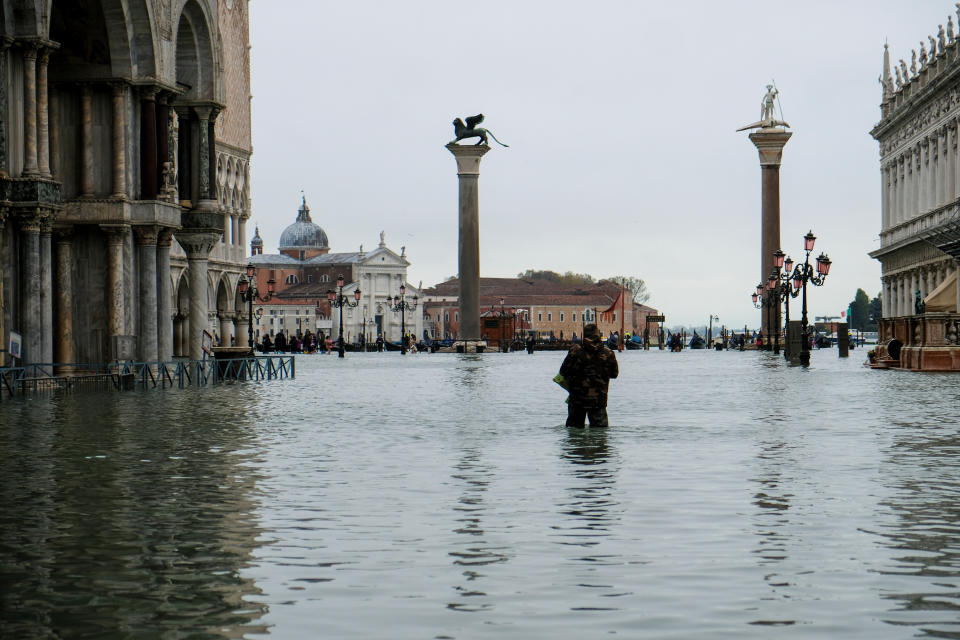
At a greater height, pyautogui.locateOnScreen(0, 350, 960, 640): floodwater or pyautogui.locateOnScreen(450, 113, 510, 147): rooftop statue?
pyautogui.locateOnScreen(450, 113, 510, 147): rooftop statue

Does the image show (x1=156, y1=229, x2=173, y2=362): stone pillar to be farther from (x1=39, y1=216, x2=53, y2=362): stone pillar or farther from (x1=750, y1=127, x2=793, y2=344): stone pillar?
(x1=750, y1=127, x2=793, y2=344): stone pillar

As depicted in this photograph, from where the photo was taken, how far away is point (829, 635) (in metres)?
6.71

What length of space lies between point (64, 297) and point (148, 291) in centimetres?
235

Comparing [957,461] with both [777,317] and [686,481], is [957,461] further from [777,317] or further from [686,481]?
[777,317]

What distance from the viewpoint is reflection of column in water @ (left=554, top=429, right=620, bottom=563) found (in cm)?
1001

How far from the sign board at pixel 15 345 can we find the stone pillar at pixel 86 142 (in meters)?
5.07

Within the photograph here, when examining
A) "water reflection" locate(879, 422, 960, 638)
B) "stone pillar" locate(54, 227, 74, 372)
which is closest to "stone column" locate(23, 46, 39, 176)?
"stone pillar" locate(54, 227, 74, 372)

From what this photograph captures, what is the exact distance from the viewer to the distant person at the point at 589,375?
1919 centimetres

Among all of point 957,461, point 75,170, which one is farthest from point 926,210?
point 957,461

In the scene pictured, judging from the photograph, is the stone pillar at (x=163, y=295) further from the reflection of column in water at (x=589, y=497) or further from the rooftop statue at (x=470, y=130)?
the rooftop statue at (x=470, y=130)

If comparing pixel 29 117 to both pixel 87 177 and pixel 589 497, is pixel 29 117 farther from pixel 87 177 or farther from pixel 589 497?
pixel 589 497

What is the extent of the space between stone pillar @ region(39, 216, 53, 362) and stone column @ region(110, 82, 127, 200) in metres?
2.95

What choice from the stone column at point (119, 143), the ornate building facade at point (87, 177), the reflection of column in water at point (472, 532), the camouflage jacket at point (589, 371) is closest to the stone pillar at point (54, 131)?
the ornate building facade at point (87, 177)

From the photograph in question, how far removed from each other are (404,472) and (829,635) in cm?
809
